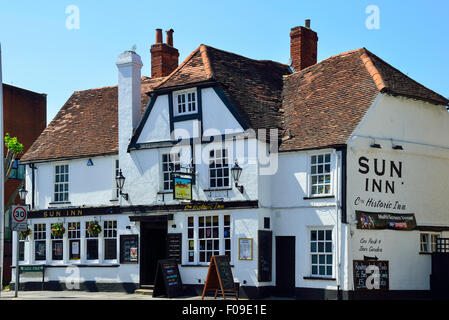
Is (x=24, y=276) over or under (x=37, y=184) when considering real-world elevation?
under

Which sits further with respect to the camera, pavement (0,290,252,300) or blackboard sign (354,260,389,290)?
pavement (0,290,252,300)

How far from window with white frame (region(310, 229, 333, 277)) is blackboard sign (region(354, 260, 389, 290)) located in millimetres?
988

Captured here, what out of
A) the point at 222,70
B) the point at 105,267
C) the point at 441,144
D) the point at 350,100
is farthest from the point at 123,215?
the point at 441,144

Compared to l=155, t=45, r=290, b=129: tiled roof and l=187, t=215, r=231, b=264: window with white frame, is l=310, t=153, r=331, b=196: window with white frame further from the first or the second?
l=187, t=215, r=231, b=264: window with white frame

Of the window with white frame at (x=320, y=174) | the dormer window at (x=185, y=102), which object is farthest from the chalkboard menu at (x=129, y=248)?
the window with white frame at (x=320, y=174)

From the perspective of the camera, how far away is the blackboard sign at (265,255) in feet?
86.2

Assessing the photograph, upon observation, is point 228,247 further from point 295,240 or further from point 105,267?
point 105,267

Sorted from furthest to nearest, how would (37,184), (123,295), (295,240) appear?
(37,184)
(123,295)
(295,240)

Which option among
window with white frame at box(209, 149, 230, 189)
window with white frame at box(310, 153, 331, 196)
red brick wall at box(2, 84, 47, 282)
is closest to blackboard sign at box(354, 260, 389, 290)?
window with white frame at box(310, 153, 331, 196)

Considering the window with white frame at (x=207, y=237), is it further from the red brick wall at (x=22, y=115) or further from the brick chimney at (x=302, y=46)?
the red brick wall at (x=22, y=115)

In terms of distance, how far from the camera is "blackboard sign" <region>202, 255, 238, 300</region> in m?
25.0

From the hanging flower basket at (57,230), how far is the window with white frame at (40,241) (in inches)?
30.3

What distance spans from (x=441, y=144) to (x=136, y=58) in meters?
12.7

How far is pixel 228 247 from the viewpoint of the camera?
27.2 m
